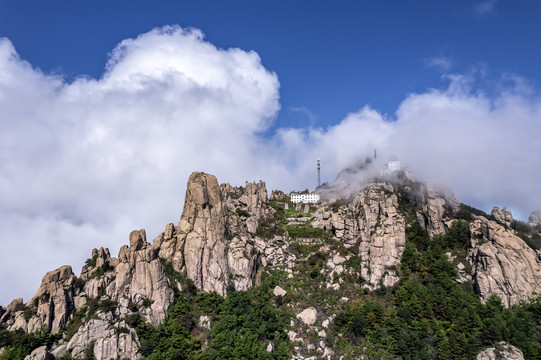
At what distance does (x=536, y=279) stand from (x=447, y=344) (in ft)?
86.5

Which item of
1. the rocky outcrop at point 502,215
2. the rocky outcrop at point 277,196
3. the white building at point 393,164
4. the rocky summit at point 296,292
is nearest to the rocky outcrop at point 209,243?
the rocky summit at point 296,292

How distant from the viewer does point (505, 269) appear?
79.4 meters

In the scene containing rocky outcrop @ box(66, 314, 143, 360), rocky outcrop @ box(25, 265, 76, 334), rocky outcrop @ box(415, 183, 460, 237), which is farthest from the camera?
rocky outcrop @ box(415, 183, 460, 237)

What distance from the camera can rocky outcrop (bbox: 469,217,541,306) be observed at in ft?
256

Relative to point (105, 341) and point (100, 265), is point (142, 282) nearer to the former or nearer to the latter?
point (100, 265)

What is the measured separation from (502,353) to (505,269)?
18.7 meters

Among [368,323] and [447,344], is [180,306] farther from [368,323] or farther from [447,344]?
[447,344]

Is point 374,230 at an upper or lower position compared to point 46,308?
upper

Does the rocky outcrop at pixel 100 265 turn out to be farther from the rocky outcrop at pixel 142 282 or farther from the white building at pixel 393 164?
the white building at pixel 393 164

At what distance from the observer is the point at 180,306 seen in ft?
258

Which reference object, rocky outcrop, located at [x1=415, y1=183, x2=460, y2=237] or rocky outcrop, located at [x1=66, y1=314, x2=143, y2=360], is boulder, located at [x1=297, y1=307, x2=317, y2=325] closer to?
rocky outcrop, located at [x1=66, y1=314, x2=143, y2=360]

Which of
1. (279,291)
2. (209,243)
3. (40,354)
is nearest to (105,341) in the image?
(40,354)

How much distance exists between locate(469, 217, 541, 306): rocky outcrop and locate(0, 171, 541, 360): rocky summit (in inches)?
9.2

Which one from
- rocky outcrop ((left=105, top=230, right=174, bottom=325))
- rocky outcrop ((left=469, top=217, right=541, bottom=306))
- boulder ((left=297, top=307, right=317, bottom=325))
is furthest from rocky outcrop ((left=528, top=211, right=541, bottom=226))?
rocky outcrop ((left=105, top=230, right=174, bottom=325))
